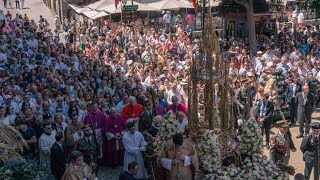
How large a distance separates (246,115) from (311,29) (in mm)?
19984

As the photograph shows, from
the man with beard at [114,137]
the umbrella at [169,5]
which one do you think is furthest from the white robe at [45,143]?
the umbrella at [169,5]

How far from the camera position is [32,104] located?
1480cm

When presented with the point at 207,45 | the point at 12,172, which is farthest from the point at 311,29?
the point at 12,172

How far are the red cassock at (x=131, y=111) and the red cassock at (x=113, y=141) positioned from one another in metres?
0.37

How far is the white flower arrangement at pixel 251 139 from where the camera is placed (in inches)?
449

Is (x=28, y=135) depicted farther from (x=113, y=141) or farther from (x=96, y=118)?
(x=113, y=141)

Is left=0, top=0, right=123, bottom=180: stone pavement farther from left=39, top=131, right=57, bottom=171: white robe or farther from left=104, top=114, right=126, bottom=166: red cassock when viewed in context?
left=39, top=131, right=57, bottom=171: white robe

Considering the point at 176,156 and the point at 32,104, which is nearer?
the point at 176,156

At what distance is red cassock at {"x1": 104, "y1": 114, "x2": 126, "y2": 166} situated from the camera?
45.8 feet

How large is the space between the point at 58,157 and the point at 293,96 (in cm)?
938

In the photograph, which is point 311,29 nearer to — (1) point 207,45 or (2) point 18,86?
(2) point 18,86

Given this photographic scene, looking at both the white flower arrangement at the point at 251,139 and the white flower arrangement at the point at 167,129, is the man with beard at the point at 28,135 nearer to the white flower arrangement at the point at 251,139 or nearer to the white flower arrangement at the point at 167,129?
the white flower arrangement at the point at 167,129

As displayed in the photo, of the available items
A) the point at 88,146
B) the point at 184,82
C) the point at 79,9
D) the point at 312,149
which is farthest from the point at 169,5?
the point at 88,146

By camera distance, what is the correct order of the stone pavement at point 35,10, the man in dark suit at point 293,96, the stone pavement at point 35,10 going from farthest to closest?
the stone pavement at point 35,10, the stone pavement at point 35,10, the man in dark suit at point 293,96
